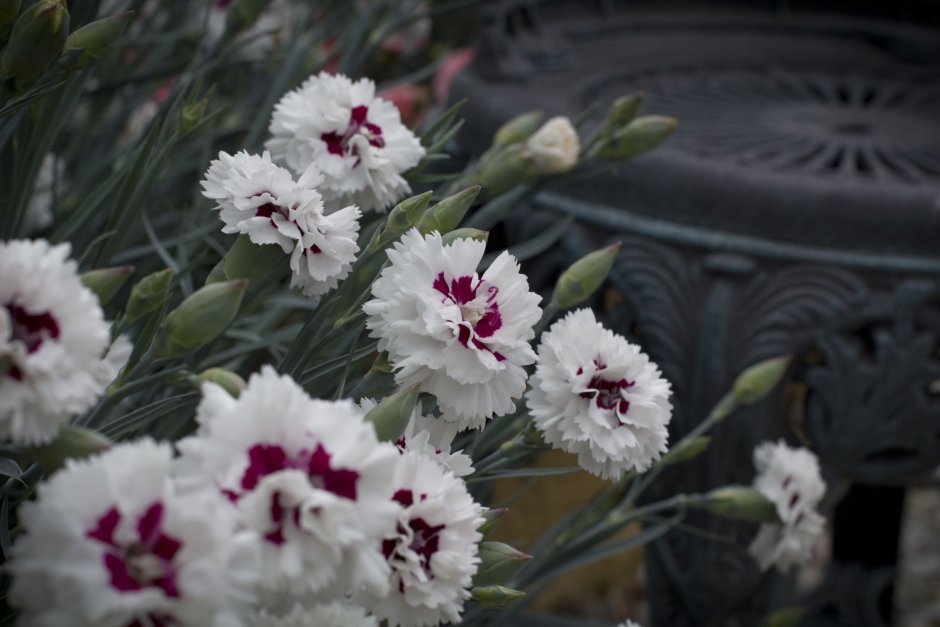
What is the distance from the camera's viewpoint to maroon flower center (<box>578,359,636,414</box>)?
42cm

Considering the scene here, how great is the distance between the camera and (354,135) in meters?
0.46

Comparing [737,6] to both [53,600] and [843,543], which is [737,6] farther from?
[53,600]

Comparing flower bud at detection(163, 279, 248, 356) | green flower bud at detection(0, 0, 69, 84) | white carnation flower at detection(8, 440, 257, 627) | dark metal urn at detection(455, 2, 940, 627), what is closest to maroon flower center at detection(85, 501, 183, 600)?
white carnation flower at detection(8, 440, 257, 627)

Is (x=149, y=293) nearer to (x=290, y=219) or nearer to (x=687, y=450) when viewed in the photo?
(x=290, y=219)

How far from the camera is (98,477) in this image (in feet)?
0.83

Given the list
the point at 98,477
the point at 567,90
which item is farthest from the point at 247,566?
the point at 567,90

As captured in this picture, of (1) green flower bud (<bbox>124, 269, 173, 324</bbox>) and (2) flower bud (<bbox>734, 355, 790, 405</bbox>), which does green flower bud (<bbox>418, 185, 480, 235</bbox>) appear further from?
(2) flower bud (<bbox>734, 355, 790, 405</bbox>)

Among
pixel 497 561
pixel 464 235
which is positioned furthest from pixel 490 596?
pixel 464 235

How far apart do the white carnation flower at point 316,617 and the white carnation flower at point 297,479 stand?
12mm

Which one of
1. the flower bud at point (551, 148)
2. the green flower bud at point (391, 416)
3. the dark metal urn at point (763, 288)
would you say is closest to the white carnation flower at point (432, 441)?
the green flower bud at point (391, 416)

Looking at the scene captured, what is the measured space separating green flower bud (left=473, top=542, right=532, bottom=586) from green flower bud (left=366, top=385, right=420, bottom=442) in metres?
0.07

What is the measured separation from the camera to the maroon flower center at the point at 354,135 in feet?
1.52

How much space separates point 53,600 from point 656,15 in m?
1.12

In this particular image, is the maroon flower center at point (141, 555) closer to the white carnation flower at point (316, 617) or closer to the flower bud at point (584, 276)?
the white carnation flower at point (316, 617)
